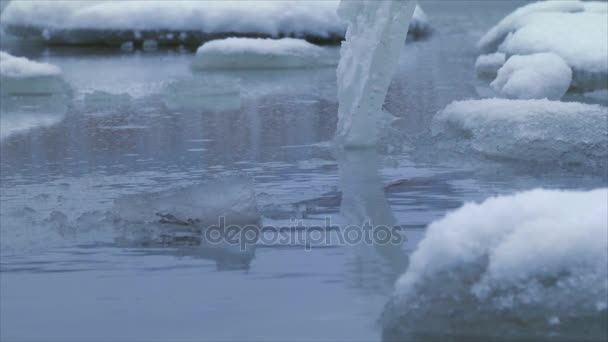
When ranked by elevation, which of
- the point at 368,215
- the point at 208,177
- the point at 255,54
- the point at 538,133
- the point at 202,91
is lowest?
the point at 368,215

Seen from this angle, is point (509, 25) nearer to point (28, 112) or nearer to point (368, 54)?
point (28, 112)

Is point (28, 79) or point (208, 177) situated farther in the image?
point (28, 79)

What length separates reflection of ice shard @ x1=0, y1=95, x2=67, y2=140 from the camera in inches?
283

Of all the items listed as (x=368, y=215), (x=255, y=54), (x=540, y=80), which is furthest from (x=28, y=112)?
(x=368, y=215)

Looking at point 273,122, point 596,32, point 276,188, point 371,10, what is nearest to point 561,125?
point 371,10

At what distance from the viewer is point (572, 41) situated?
888cm

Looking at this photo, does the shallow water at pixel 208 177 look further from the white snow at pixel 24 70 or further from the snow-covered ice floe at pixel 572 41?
the snow-covered ice floe at pixel 572 41

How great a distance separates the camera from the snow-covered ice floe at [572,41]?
8.14 metres

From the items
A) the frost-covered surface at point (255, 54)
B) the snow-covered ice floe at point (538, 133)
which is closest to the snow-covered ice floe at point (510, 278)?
the snow-covered ice floe at point (538, 133)

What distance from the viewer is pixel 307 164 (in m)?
5.57

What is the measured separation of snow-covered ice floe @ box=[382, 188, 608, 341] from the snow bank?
38.1 ft

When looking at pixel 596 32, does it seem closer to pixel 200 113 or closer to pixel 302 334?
pixel 200 113

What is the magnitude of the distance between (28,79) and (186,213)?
5.26 meters

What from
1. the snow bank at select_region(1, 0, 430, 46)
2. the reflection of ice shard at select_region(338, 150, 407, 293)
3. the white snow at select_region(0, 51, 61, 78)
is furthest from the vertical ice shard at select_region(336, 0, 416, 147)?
the snow bank at select_region(1, 0, 430, 46)
